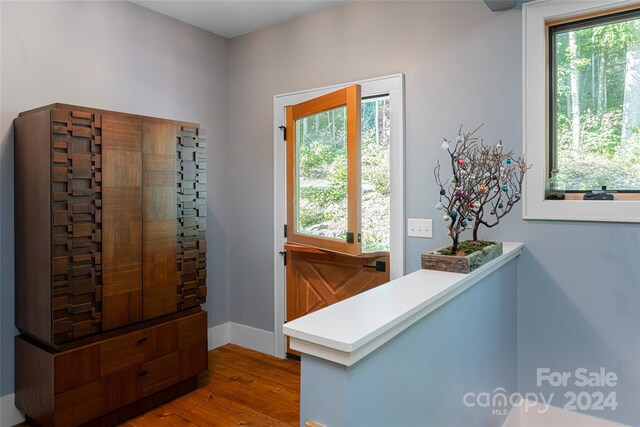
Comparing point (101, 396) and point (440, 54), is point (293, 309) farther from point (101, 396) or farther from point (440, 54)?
point (440, 54)

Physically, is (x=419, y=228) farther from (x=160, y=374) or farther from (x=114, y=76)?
(x=114, y=76)

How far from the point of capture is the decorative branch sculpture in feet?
6.06

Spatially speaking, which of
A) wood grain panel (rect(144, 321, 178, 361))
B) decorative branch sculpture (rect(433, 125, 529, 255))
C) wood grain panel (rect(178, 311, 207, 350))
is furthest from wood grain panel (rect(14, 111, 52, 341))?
decorative branch sculpture (rect(433, 125, 529, 255))

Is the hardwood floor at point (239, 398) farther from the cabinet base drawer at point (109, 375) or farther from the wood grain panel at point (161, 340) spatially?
the wood grain panel at point (161, 340)

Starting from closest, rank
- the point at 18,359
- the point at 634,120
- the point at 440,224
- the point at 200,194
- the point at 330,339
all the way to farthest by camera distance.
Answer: the point at 330,339
the point at 634,120
the point at 18,359
the point at 440,224
the point at 200,194

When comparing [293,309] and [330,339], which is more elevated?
[330,339]

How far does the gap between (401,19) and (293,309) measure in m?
2.33

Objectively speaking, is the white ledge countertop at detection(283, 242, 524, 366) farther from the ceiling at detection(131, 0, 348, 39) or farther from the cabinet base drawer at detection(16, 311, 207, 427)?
the ceiling at detection(131, 0, 348, 39)

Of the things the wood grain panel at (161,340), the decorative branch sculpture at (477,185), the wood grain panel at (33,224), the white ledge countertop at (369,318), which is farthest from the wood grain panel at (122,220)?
the decorative branch sculpture at (477,185)

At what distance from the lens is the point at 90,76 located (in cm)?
278

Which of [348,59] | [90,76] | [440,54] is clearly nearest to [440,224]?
[440,54]

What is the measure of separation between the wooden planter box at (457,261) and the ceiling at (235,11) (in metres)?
2.16

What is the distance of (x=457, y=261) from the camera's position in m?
1.71

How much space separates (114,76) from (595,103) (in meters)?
3.11
